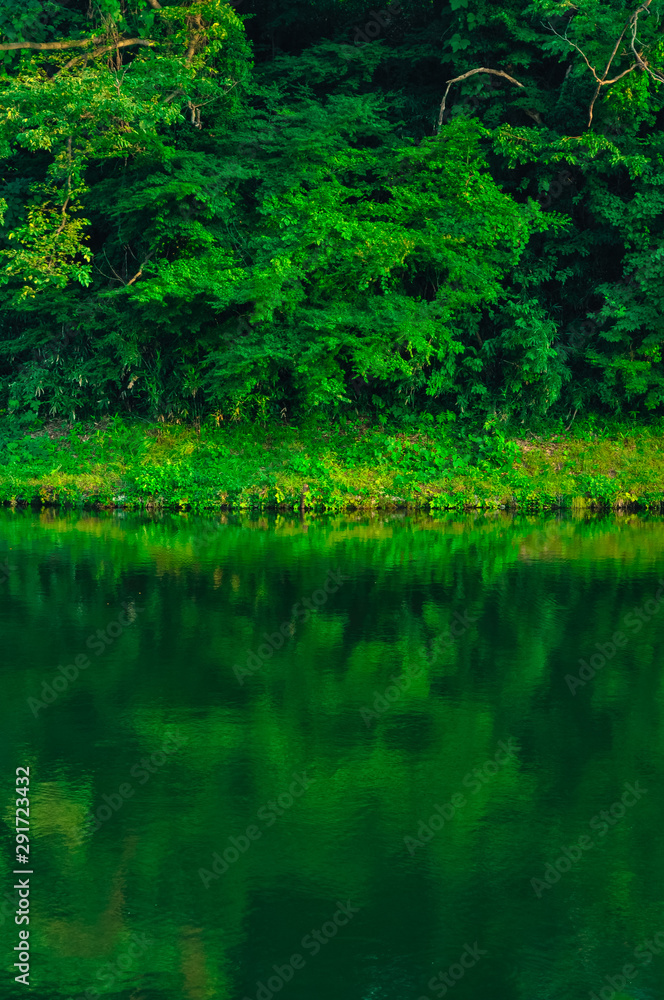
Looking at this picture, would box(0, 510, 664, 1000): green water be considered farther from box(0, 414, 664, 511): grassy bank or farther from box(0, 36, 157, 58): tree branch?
box(0, 36, 157, 58): tree branch

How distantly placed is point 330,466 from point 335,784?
50.7 ft

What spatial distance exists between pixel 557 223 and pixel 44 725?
60.4 ft

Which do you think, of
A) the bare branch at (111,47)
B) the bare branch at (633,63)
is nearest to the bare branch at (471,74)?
the bare branch at (633,63)

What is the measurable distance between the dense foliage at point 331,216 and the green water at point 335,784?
394 inches

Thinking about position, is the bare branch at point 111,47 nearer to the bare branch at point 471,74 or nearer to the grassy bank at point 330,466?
the bare branch at point 471,74

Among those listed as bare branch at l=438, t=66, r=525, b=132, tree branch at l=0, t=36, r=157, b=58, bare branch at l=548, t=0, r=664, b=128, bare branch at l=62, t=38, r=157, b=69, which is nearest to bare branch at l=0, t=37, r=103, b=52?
tree branch at l=0, t=36, r=157, b=58

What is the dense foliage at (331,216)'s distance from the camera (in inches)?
874

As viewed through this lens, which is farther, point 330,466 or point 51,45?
point 51,45

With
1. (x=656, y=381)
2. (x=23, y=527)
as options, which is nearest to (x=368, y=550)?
(x=23, y=527)

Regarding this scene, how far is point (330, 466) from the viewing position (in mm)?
22266

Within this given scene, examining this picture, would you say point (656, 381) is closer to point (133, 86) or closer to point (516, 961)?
point (133, 86)

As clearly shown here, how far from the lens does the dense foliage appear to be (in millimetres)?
22203

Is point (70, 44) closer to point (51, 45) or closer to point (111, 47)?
point (51, 45)

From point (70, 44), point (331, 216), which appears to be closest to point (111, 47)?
point (70, 44)
